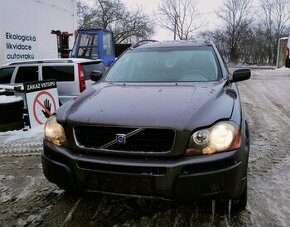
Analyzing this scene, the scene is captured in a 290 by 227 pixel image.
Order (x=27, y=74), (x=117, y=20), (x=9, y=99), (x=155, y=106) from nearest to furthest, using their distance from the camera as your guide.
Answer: (x=155, y=106), (x=9, y=99), (x=27, y=74), (x=117, y=20)

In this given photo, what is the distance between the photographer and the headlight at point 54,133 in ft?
10.6

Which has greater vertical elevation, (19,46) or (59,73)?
(19,46)

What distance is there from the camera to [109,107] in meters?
3.28

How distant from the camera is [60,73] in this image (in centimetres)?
859

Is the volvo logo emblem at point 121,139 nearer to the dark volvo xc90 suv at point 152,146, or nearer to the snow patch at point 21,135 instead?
the dark volvo xc90 suv at point 152,146

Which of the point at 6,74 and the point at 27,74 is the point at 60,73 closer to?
the point at 27,74

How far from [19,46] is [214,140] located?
1033 centimetres

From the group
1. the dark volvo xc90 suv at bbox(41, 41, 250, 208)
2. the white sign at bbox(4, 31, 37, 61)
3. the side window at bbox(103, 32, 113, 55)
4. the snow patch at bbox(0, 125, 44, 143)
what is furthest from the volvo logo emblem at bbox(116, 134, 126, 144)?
the side window at bbox(103, 32, 113, 55)

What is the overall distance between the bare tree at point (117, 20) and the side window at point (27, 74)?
34.7 metres

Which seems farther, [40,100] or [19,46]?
[19,46]

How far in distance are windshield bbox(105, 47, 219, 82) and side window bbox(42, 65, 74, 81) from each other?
3.68 metres

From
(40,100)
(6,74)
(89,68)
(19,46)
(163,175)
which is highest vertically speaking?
(19,46)

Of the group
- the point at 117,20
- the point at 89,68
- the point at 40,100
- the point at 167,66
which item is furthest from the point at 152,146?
the point at 117,20

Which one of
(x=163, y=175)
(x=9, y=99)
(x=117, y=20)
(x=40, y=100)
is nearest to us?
(x=163, y=175)
